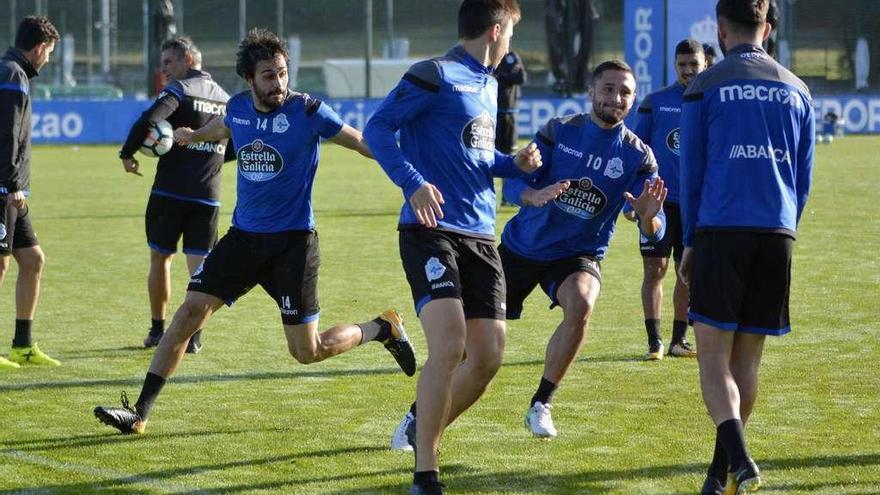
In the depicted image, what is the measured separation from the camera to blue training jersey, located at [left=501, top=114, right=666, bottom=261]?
7.70 metres

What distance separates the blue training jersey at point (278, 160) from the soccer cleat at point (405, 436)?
1271 mm

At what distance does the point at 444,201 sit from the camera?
6.23 metres

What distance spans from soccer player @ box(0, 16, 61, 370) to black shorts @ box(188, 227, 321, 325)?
7.51 feet

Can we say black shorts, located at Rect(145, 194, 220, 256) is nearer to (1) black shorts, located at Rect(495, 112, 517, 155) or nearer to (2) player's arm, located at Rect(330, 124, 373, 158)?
(2) player's arm, located at Rect(330, 124, 373, 158)

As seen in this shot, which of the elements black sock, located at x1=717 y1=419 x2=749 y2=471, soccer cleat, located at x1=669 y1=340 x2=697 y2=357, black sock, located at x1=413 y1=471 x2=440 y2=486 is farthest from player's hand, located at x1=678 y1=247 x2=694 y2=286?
soccer cleat, located at x1=669 y1=340 x2=697 y2=357

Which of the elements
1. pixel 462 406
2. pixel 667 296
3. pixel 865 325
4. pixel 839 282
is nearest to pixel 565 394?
pixel 462 406

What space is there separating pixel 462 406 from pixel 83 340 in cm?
477

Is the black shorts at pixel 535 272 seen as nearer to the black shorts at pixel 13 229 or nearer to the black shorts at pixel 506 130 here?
the black shorts at pixel 13 229

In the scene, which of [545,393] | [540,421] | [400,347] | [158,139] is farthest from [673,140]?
[158,139]

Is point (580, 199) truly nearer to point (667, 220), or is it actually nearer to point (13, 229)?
point (667, 220)

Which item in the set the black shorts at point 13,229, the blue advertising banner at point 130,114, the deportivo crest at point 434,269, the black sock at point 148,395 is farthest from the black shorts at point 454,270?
the blue advertising banner at point 130,114

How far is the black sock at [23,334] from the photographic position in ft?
31.6

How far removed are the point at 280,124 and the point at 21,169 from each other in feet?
8.47

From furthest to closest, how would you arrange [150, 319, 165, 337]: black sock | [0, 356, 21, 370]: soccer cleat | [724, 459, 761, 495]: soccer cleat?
1. [150, 319, 165, 337]: black sock
2. [0, 356, 21, 370]: soccer cleat
3. [724, 459, 761, 495]: soccer cleat
